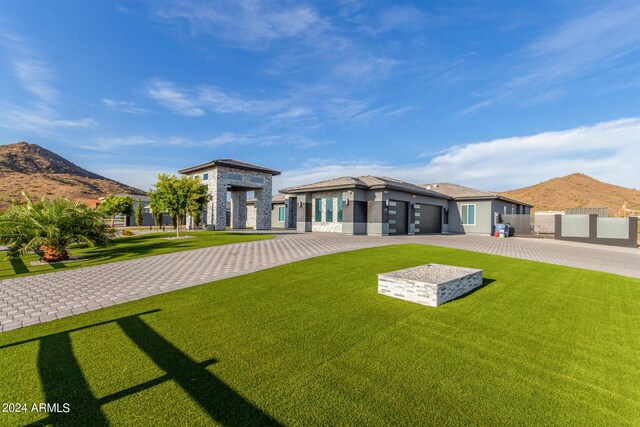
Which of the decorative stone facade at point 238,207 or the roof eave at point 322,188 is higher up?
the roof eave at point 322,188

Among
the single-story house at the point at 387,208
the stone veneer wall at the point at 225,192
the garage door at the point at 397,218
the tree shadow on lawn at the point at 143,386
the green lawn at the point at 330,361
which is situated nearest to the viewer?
the tree shadow on lawn at the point at 143,386

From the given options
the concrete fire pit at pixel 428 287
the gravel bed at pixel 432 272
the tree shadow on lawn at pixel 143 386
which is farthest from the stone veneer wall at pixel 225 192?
the tree shadow on lawn at pixel 143 386

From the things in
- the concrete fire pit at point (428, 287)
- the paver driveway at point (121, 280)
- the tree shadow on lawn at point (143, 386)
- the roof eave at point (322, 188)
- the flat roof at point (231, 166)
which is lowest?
the tree shadow on lawn at point (143, 386)

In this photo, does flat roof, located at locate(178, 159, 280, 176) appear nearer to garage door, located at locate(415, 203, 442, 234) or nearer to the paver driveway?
garage door, located at locate(415, 203, 442, 234)

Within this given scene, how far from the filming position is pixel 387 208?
21.4 metres

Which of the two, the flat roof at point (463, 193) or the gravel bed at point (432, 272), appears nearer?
the gravel bed at point (432, 272)

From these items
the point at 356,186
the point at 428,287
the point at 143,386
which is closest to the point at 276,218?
the point at 356,186

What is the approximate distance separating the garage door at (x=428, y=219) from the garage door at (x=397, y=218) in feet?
5.28

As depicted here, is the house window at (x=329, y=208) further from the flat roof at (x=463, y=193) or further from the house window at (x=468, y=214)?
the house window at (x=468, y=214)

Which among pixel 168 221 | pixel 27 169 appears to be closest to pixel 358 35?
pixel 168 221

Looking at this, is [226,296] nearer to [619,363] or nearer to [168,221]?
[619,363]

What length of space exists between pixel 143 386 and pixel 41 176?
9579 cm

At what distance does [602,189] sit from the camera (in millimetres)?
71438

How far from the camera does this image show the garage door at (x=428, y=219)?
82.1 ft
